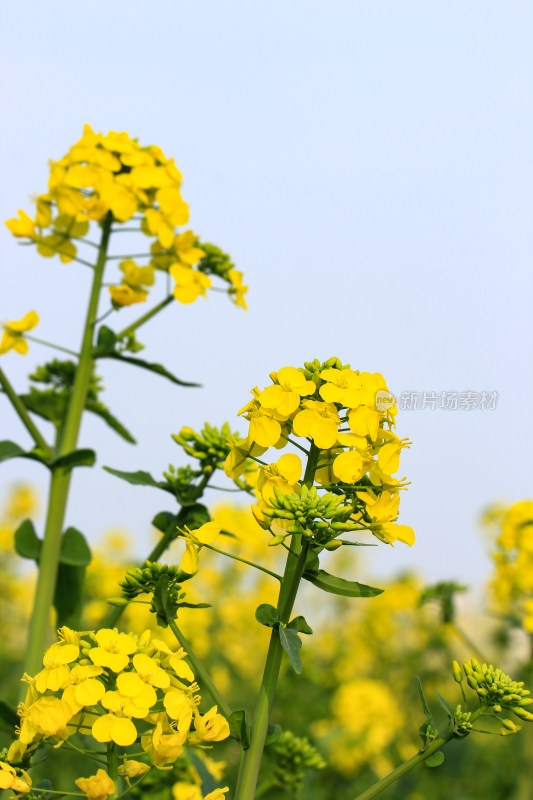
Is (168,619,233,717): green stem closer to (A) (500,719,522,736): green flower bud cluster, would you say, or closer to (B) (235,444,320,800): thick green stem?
(B) (235,444,320,800): thick green stem

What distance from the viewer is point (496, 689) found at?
1899 mm

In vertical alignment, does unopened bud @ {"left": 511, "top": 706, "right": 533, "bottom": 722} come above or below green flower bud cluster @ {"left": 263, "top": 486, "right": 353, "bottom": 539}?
below

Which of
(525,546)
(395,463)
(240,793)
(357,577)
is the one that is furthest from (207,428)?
(357,577)

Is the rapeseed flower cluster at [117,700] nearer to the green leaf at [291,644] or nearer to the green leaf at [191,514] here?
the green leaf at [291,644]

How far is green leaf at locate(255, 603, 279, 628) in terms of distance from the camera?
1.65 metres

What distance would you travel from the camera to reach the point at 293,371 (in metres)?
1.76

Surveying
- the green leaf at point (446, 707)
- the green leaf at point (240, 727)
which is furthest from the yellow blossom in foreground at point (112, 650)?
the green leaf at point (446, 707)

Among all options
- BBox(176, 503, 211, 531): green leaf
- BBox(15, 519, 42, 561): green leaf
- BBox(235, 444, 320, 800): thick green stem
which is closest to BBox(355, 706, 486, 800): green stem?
BBox(235, 444, 320, 800): thick green stem

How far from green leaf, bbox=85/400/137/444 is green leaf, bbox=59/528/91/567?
0.47 metres

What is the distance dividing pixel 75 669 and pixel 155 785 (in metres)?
1.15

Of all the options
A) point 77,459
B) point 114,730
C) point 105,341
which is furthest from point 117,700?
point 105,341

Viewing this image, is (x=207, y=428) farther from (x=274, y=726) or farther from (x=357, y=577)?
(x=357, y=577)

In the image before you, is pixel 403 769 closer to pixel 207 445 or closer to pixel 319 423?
pixel 319 423

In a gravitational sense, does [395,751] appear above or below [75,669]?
below
